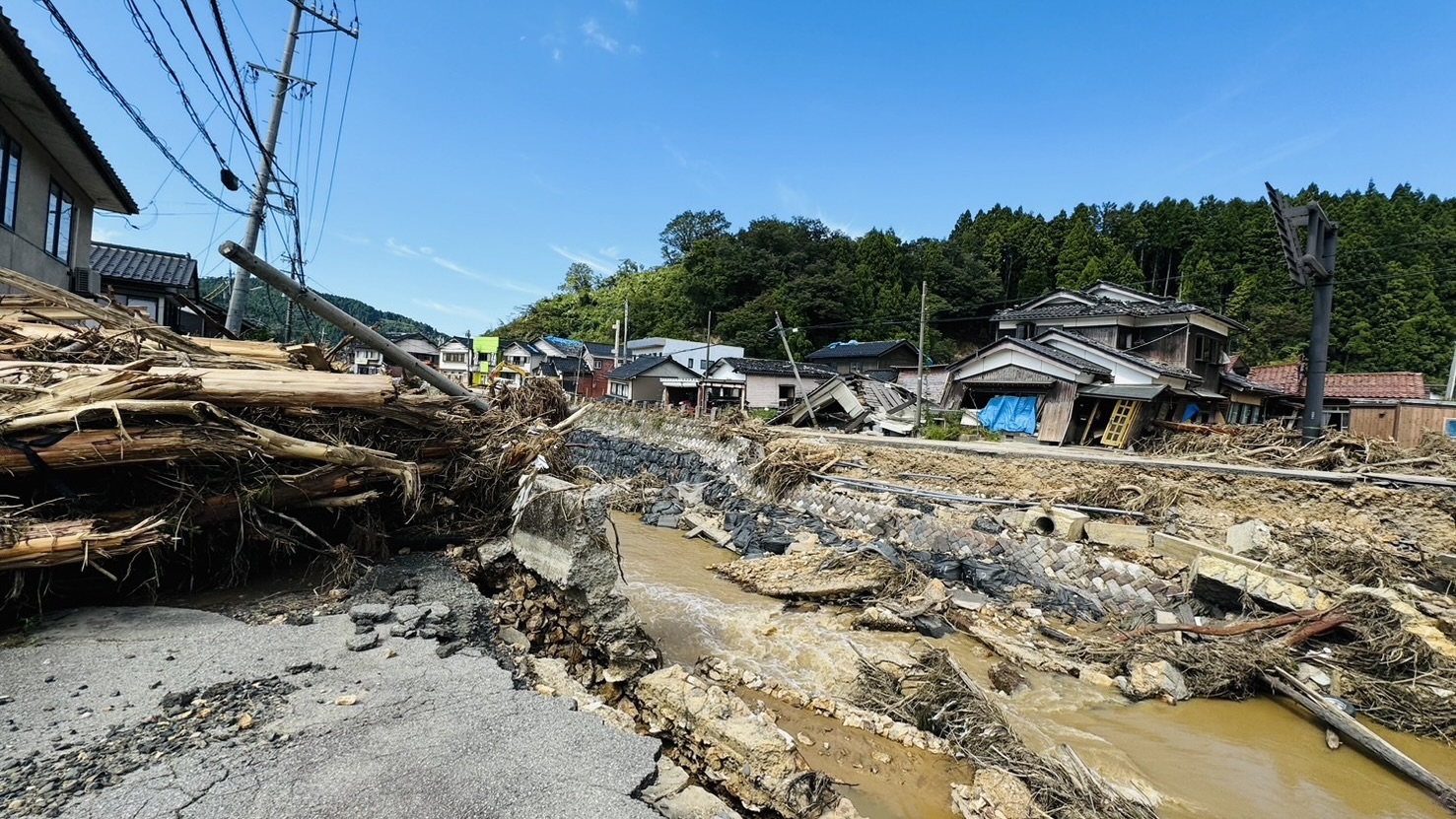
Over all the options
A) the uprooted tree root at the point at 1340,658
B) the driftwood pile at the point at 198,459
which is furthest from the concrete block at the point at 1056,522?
the driftwood pile at the point at 198,459

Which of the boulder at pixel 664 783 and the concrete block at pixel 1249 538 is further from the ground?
the concrete block at pixel 1249 538

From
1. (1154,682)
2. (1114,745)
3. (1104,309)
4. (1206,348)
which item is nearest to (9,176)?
(1114,745)

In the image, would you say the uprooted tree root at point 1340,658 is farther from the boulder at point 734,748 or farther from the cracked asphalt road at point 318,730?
the cracked asphalt road at point 318,730

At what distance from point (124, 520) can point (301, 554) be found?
1.67 metres

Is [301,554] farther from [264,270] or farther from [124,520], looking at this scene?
[264,270]

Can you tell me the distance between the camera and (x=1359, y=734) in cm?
600

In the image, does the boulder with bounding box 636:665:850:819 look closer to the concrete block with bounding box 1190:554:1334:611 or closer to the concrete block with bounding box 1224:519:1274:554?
the concrete block with bounding box 1190:554:1334:611

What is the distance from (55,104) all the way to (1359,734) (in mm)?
18769

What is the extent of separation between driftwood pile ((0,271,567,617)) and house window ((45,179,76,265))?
24.3 feet

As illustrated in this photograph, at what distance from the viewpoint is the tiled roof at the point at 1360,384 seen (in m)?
21.1

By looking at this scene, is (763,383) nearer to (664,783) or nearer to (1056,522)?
(1056,522)

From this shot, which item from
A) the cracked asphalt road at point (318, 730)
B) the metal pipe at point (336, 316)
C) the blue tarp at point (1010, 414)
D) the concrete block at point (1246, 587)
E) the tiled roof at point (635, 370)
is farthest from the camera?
the tiled roof at point (635, 370)

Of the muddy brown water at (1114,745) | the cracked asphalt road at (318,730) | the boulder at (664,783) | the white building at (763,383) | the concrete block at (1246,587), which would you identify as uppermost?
the white building at (763,383)

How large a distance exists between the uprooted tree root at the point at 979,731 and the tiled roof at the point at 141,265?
67.7ft
